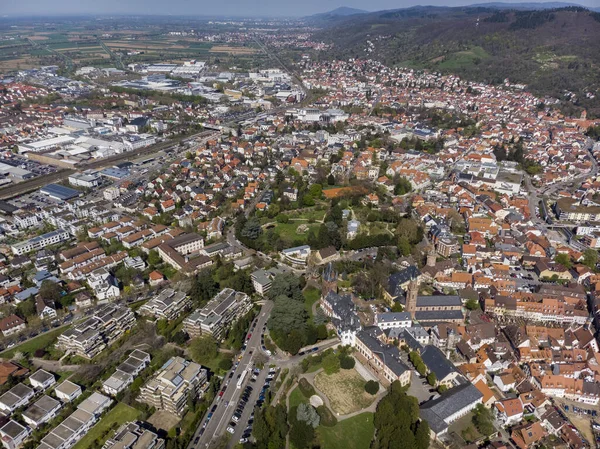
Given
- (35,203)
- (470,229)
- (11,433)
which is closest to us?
(11,433)

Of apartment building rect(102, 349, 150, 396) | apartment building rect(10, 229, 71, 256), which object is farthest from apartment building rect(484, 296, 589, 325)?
apartment building rect(10, 229, 71, 256)

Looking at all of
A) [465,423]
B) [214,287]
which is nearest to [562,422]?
[465,423]

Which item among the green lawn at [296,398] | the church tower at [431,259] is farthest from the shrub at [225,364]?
the church tower at [431,259]

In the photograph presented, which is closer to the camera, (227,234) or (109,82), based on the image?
(227,234)

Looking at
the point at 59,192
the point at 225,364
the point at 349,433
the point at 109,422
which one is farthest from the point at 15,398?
the point at 59,192

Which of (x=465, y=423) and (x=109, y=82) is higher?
(x=109, y=82)

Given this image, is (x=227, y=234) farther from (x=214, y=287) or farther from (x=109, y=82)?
(x=109, y=82)
